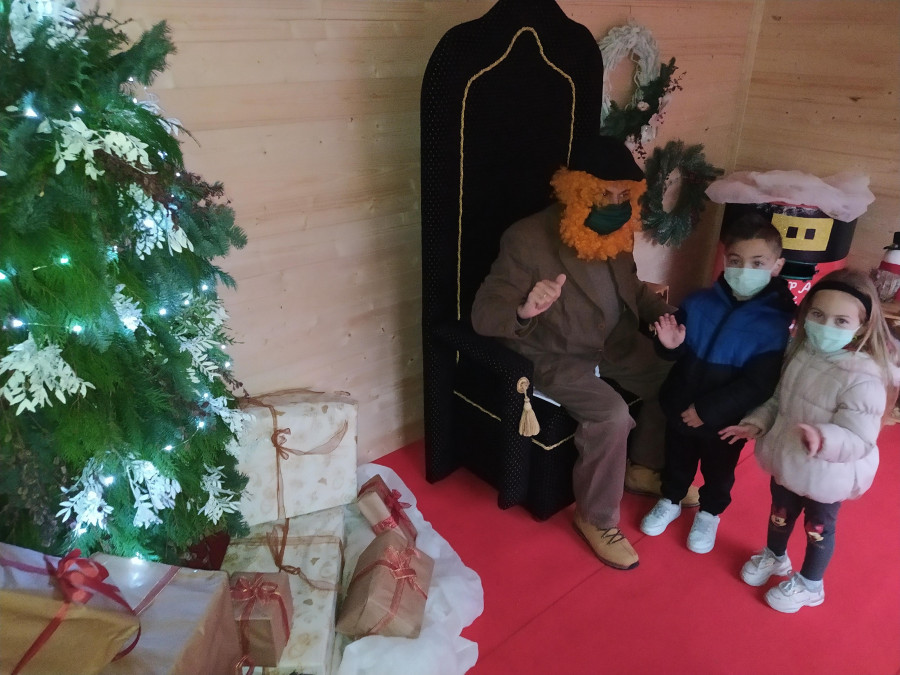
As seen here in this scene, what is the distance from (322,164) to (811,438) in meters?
1.51

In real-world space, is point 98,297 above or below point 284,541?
above

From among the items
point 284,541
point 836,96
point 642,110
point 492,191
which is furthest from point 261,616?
point 836,96

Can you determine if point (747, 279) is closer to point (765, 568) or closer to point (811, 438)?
point (811, 438)

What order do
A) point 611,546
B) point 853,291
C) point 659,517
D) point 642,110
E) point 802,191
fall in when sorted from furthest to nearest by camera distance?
point 802,191, point 642,110, point 659,517, point 611,546, point 853,291

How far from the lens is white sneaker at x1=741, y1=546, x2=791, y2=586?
6.40ft

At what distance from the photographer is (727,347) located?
184 cm

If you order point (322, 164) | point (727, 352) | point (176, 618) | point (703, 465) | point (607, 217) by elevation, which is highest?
point (322, 164)

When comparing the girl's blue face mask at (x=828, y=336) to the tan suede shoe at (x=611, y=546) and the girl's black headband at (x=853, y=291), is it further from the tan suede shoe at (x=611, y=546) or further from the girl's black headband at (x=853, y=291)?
the tan suede shoe at (x=611, y=546)

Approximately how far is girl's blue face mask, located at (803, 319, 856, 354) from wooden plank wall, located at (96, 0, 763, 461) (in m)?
1.24

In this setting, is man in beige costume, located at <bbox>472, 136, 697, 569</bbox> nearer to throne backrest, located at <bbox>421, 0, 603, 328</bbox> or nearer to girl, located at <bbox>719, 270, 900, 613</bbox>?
throne backrest, located at <bbox>421, 0, 603, 328</bbox>

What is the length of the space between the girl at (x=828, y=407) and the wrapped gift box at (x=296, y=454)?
1161mm

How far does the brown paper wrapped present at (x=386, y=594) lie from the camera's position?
5.35 feet

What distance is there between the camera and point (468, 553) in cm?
206

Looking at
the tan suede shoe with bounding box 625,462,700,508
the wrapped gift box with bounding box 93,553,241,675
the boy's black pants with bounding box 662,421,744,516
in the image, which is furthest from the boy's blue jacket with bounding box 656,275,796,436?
the wrapped gift box with bounding box 93,553,241,675
